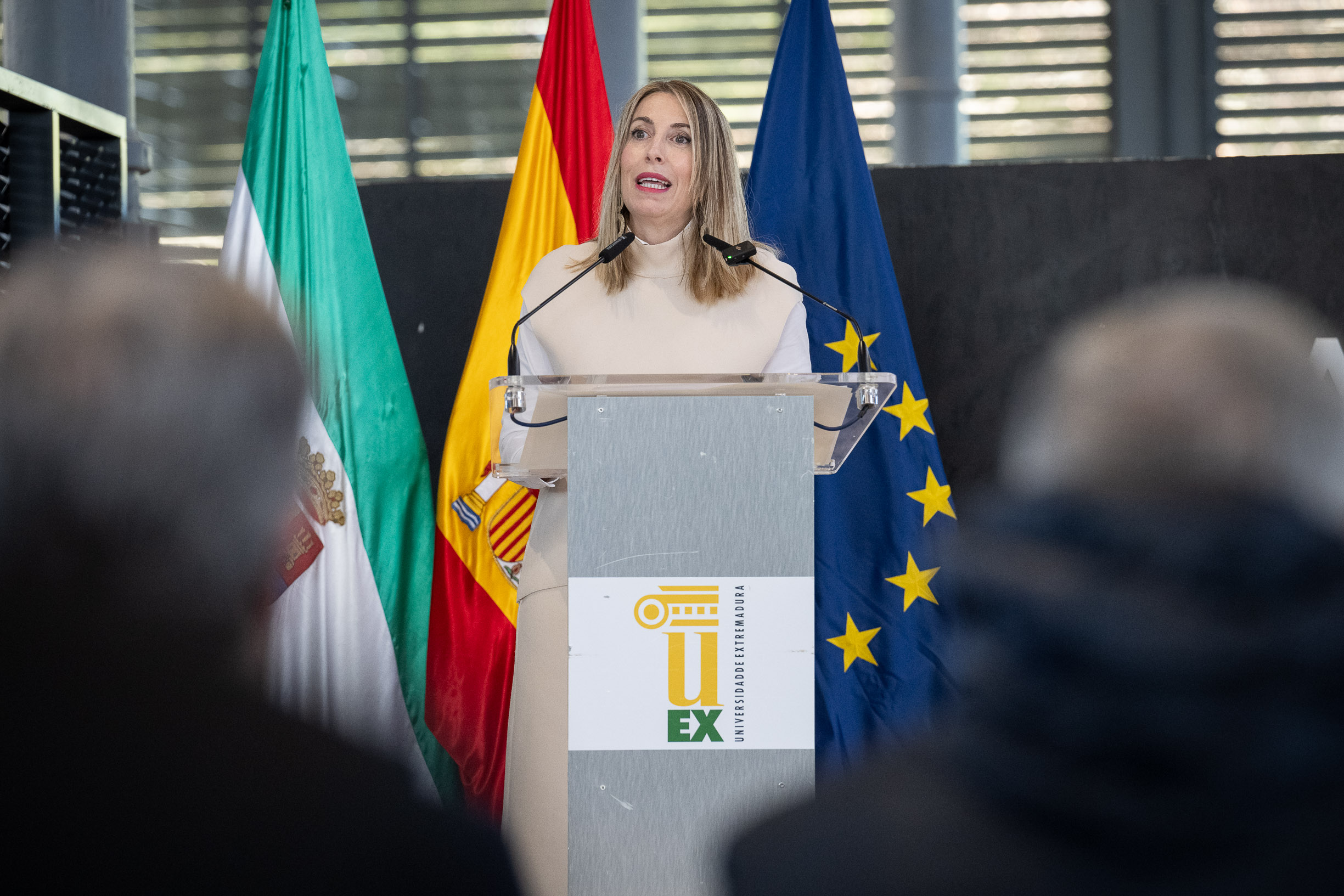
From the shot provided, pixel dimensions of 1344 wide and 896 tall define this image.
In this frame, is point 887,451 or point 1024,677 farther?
point 887,451

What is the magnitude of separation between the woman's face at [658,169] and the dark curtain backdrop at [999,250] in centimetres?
133

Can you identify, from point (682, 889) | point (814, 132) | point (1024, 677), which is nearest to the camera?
point (1024, 677)

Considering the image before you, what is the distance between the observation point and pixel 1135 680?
1.68 ft

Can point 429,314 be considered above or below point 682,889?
above

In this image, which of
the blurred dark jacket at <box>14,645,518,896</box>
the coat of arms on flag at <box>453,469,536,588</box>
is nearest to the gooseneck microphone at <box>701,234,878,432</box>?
the blurred dark jacket at <box>14,645,518,896</box>

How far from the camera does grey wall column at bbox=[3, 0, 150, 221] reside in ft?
15.0

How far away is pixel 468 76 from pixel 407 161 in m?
0.51

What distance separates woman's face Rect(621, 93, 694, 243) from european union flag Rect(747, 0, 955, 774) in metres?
0.85

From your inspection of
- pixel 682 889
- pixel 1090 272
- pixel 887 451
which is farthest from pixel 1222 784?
pixel 1090 272

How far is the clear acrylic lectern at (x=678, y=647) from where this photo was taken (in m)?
1.29

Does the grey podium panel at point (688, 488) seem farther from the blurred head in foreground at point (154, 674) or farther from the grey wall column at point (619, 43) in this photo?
the grey wall column at point (619, 43)

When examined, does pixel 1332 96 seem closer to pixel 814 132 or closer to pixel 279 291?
pixel 814 132

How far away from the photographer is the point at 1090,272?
10.8 feet

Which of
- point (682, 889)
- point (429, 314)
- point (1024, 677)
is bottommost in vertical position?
point (682, 889)
